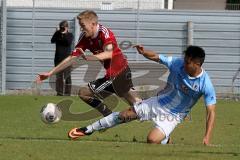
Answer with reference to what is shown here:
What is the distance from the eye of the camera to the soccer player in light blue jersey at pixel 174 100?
10.8 meters

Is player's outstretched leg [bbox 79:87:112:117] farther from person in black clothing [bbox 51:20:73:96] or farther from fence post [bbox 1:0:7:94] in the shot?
fence post [bbox 1:0:7:94]

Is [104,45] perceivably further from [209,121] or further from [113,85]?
[209,121]

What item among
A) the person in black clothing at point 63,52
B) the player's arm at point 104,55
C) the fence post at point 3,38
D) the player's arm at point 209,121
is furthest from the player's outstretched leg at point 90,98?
the fence post at point 3,38

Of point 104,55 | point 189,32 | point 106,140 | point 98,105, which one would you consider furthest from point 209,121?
point 189,32

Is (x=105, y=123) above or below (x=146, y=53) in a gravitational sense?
below

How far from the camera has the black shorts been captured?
1300 centimetres

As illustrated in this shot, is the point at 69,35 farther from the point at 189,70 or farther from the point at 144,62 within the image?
the point at 189,70

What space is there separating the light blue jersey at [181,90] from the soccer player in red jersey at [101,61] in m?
1.29

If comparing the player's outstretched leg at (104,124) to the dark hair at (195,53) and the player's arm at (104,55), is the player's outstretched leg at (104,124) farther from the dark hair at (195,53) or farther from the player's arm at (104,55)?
the dark hair at (195,53)

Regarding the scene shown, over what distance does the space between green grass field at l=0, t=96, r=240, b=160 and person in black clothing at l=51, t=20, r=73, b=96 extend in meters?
3.19

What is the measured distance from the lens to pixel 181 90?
1146 centimetres

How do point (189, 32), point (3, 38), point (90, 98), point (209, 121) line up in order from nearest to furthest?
point (209, 121), point (90, 98), point (3, 38), point (189, 32)

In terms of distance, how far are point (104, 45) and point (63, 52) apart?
1068 centimetres

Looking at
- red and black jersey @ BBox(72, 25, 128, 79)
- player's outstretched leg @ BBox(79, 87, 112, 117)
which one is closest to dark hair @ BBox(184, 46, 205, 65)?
red and black jersey @ BBox(72, 25, 128, 79)
